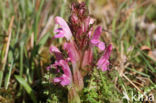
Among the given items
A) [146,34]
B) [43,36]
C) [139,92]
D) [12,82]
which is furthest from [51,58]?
[146,34]

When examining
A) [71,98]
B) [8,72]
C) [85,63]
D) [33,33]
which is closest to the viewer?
[71,98]

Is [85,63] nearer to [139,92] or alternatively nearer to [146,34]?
[139,92]

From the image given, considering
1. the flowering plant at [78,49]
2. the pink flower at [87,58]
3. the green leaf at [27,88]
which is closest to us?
the flowering plant at [78,49]

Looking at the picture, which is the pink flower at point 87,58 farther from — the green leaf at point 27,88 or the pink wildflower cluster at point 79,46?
the green leaf at point 27,88

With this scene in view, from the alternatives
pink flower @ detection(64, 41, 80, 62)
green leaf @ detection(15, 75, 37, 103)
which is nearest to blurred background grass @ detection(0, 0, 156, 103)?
green leaf @ detection(15, 75, 37, 103)

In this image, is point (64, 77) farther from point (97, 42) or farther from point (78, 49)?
point (97, 42)

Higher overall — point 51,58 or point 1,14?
point 1,14

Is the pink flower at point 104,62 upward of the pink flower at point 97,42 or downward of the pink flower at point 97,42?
downward

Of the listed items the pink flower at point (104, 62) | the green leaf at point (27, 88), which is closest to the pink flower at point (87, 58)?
the pink flower at point (104, 62)

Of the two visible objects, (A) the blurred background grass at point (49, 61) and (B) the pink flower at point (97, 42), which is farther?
(A) the blurred background grass at point (49, 61)
